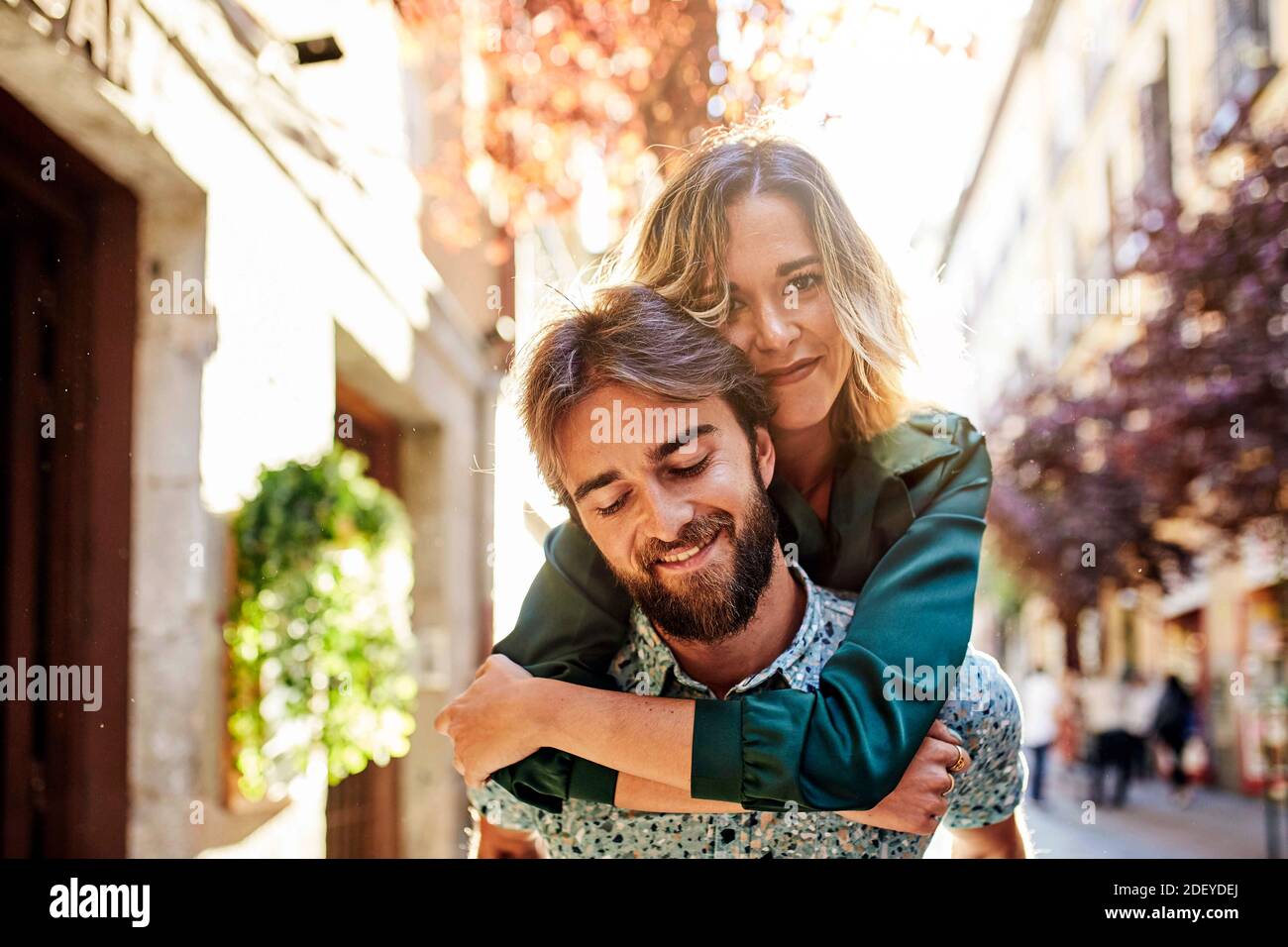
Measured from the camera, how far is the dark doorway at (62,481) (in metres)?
1.95

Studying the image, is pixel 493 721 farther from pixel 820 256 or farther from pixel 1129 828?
pixel 1129 828

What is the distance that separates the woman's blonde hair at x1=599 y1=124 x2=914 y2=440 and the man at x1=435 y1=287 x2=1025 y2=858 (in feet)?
0.29

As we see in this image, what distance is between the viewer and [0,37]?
5.87 ft

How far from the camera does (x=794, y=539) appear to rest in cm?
175

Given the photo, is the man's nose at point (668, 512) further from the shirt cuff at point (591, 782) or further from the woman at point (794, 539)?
the shirt cuff at point (591, 782)

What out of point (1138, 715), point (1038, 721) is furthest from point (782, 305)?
point (1138, 715)

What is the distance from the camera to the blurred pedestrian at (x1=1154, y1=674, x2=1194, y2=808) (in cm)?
709

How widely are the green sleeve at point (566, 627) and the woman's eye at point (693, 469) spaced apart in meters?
0.24

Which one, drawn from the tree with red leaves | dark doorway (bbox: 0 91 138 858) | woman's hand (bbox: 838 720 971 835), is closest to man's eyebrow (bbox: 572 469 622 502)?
woman's hand (bbox: 838 720 971 835)

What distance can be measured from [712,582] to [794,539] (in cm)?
19

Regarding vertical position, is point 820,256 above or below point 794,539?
above
